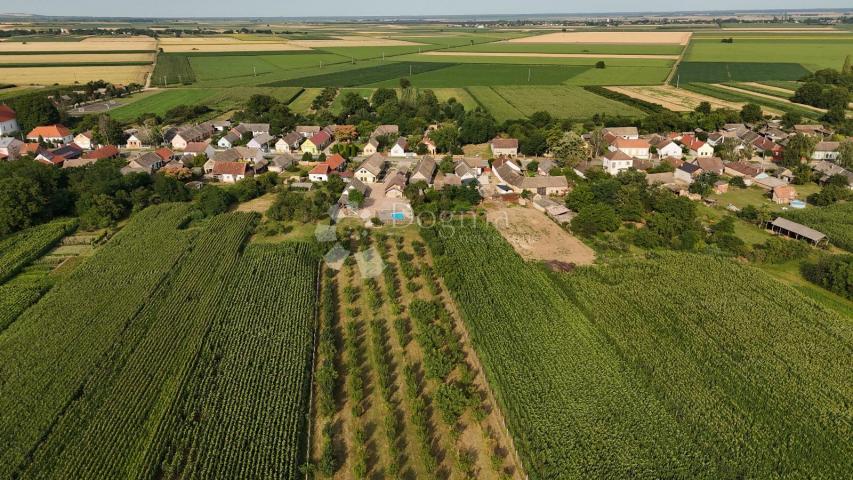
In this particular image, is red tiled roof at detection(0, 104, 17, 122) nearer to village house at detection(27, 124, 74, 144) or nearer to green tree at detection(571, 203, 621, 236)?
village house at detection(27, 124, 74, 144)

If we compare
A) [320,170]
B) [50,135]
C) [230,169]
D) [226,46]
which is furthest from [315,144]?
[226,46]

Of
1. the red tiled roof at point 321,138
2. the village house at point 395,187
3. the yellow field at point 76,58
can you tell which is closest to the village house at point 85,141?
the red tiled roof at point 321,138

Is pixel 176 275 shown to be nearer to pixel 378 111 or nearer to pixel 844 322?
pixel 844 322

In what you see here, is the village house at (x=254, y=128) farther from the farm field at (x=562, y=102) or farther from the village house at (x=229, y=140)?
the farm field at (x=562, y=102)

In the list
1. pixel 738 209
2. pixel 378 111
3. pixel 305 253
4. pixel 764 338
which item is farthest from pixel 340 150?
pixel 764 338

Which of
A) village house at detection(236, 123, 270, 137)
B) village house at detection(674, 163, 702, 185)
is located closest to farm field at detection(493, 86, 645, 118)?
village house at detection(674, 163, 702, 185)
